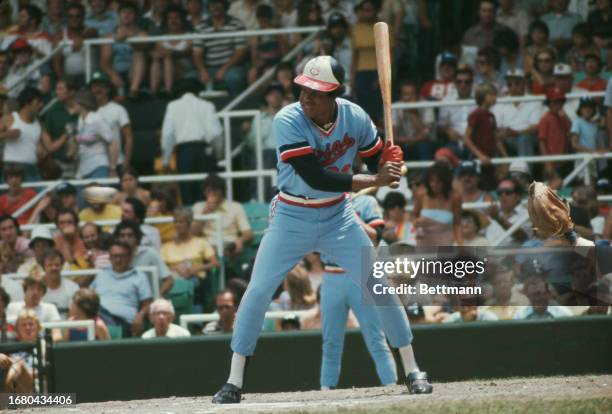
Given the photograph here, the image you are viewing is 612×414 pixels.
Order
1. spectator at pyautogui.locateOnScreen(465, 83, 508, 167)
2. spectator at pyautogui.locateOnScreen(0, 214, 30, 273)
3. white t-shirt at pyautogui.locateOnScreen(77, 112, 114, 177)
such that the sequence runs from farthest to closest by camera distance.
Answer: white t-shirt at pyautogui.locateOnScreen(77, 112, 114, 177) < spectator at pyautogui.locateOnScreen(465, 83, 508, 167) < spectator at pyautogui.locateOnScreen(0, 214, 30, 273)

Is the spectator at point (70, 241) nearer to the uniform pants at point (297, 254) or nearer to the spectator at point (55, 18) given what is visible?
the spectator at point (55, 18)

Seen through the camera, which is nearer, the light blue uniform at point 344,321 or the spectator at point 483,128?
the light blue uniform at point 344,321

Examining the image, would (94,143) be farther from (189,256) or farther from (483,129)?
(483,129)

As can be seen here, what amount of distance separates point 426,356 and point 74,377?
2.77 metres

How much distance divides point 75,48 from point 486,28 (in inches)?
185

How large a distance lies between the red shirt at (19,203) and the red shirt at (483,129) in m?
4.56

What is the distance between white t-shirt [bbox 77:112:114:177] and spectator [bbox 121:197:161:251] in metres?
1.36

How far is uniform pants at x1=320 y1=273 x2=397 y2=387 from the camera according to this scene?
9086 mm

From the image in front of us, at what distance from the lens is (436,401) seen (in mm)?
7012

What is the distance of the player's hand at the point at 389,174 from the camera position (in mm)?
7189

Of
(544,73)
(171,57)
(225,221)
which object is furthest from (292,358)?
(171,57)

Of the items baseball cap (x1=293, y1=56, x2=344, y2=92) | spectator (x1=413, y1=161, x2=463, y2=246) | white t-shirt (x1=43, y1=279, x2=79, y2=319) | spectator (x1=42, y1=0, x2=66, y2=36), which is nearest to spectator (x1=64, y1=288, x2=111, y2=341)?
white t-shirt (x1=43, y1=279, x2=79, y2=319)

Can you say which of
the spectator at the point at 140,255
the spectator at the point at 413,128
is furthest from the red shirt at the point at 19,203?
the spectator at the point at 413,128

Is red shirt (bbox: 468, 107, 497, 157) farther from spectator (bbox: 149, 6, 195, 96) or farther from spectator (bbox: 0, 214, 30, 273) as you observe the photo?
spectator (bbox: 0, 214, 30, 273)
